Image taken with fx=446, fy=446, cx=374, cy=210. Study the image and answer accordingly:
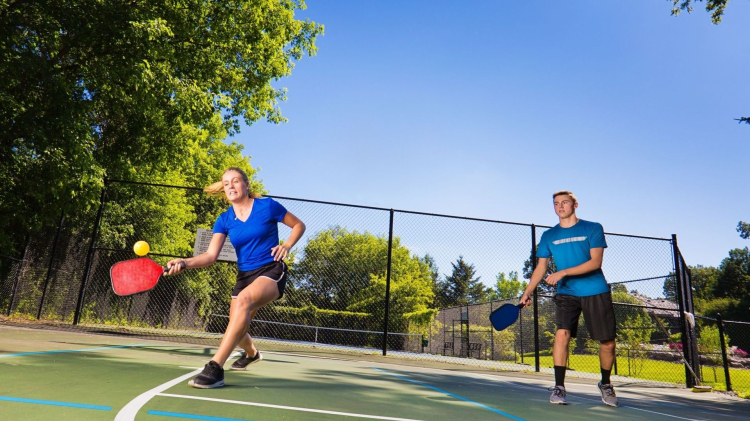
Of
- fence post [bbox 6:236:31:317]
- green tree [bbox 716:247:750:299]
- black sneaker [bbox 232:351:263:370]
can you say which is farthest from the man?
green tree [bbox 716:247:750:299]

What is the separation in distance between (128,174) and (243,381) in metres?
11.8

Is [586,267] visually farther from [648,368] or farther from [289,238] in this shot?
[648,368]

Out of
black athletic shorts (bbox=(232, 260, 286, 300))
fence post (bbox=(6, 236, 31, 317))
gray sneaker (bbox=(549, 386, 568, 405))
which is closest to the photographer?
black athletic shorts (bbox=(232, 260, 286, 300))

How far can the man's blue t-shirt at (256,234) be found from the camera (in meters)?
3.79

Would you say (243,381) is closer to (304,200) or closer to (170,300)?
(304,200)

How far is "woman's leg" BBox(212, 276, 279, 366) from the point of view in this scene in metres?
3.37

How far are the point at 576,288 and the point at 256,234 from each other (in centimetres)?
321

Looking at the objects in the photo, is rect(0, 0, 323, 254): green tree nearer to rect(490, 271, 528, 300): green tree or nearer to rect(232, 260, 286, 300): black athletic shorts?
rect(232, 260, 286, 300): black athletic shorts

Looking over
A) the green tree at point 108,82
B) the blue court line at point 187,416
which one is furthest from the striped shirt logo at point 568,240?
the green tree at point 108,82

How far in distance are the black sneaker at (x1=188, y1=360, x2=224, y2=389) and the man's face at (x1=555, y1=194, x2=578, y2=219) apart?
11.8 feet

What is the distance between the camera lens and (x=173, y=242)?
21.7m

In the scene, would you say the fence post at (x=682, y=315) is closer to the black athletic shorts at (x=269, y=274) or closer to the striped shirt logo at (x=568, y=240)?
the striped shirt logo at (x=568, y=240)

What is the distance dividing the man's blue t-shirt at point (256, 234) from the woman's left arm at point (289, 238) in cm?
10

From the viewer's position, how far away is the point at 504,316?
504 cm
